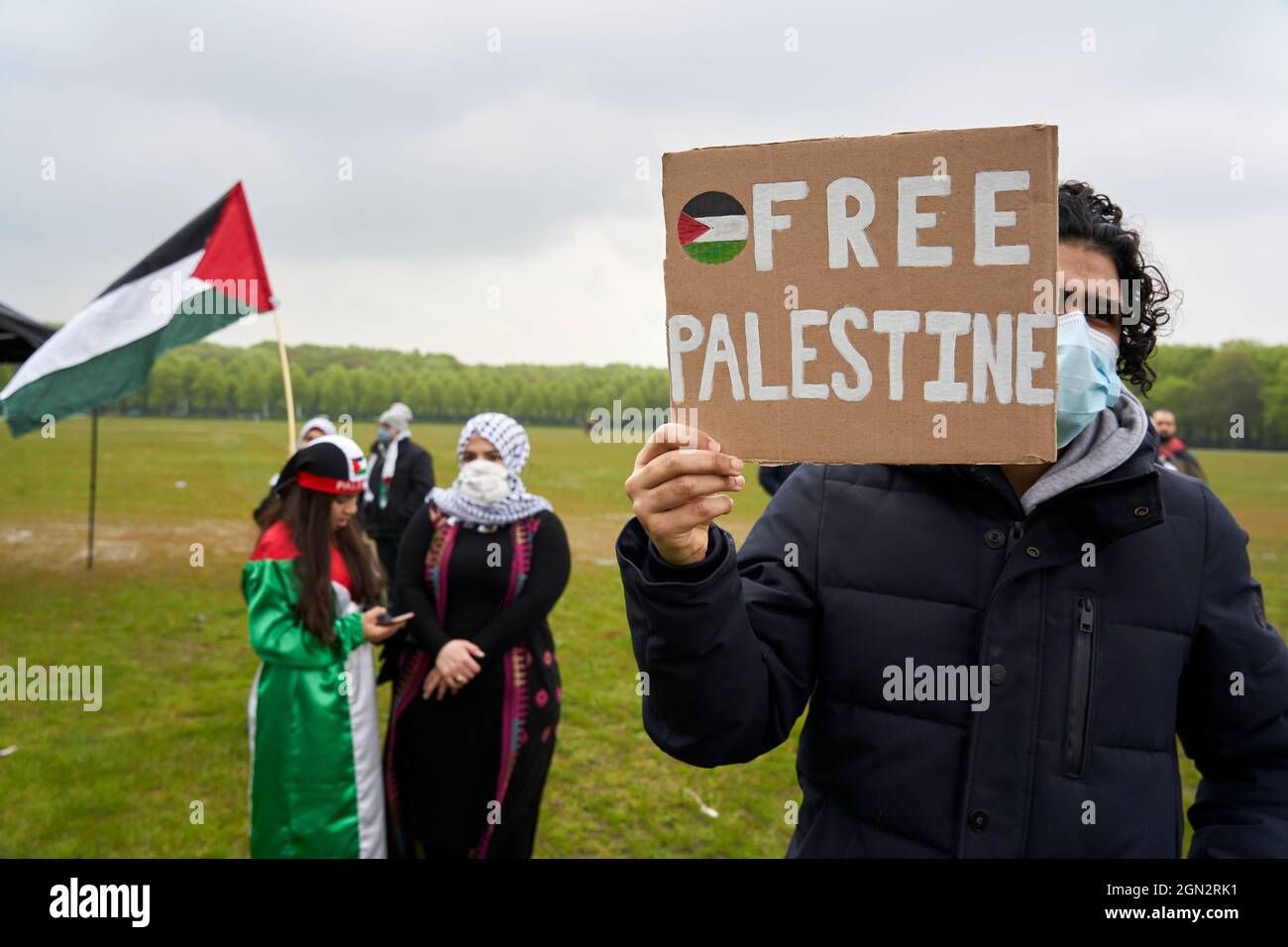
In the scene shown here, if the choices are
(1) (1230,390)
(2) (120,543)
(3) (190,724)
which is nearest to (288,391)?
(3) (190,724)

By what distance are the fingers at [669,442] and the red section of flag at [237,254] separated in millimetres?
6488

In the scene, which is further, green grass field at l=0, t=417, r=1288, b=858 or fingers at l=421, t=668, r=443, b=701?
green grass field at l=0, t=417, r=1288, b=858

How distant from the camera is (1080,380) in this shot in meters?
1.58

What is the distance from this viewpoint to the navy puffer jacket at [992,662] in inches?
59.9

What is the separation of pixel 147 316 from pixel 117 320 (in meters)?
0.23

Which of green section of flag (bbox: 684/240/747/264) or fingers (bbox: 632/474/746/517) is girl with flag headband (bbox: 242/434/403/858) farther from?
green section of flag (bbox: 684/240/747/264)

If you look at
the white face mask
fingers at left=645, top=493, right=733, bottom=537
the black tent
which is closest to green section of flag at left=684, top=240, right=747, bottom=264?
fingers at left=645, top=493, right=733, bottom=537

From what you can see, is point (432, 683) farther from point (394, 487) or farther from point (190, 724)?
point (394, 487)

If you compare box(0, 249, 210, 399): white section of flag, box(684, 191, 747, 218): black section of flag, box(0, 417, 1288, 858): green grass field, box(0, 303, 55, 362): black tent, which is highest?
box(0, 303, 55, 362): black tent

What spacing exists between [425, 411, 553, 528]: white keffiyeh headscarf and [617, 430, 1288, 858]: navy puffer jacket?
216 centimetres

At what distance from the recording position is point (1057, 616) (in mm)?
1577

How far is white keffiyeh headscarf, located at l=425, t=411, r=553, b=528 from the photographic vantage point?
12.1 ft
